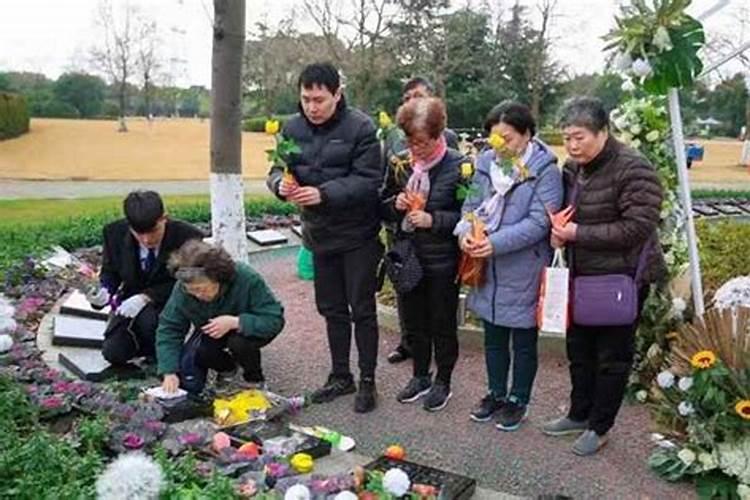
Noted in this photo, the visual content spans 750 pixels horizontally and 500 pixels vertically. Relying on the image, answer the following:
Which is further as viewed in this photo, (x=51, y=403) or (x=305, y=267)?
(x=305, y=267)

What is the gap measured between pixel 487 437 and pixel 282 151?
170 centimetres

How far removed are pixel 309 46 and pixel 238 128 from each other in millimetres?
25217

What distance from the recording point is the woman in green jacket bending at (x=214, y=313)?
412cm

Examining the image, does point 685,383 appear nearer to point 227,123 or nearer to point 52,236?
point 227,123

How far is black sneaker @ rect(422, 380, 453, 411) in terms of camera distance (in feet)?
14.1

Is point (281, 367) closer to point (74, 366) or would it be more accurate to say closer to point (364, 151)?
point (74, 366)

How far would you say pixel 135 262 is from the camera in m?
4.70

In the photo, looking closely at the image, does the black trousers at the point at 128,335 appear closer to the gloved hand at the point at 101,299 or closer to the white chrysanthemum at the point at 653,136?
the gloved hand at the point at 101,299

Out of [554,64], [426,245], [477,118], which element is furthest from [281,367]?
[554,64]

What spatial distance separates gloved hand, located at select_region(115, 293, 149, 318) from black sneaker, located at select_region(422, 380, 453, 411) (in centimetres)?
167

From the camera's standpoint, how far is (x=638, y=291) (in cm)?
364

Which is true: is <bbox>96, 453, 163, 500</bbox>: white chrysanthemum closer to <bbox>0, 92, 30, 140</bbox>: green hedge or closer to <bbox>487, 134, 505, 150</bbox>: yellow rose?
<bbox>487, 134, 505, 150</bbox>: yellow rose

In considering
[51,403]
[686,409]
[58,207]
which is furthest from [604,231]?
[58,207]

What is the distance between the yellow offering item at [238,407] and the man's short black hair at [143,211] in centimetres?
101
